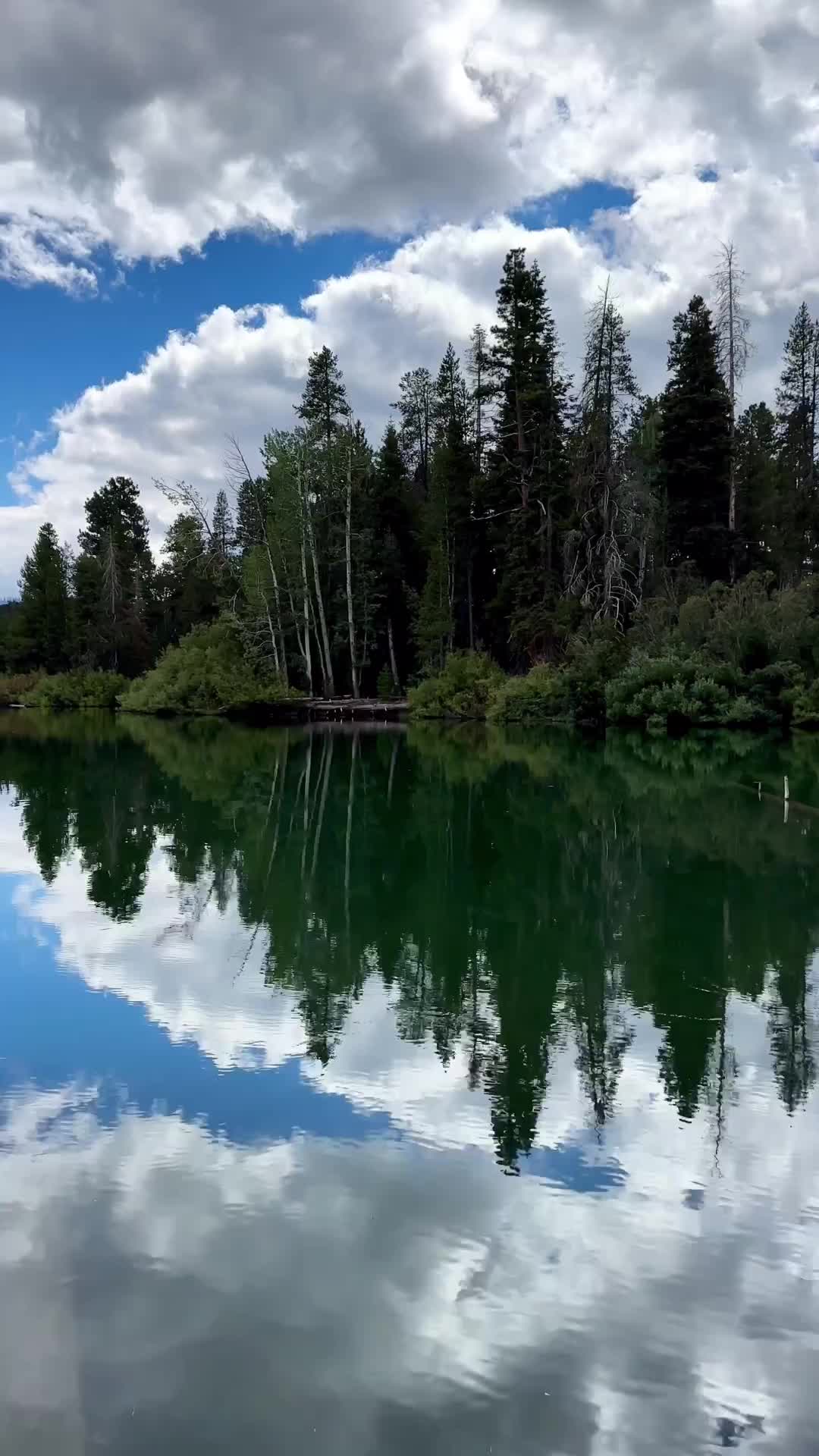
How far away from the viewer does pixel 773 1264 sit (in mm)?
3572

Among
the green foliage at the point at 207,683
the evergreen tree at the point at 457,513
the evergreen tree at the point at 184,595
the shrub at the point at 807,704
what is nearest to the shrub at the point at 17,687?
the evergreen tree at the point at 184,595

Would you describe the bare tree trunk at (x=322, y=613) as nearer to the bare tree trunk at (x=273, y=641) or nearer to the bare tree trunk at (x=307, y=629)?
the bare tree trunk at (x=307, y=629)

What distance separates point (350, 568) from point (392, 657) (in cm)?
478

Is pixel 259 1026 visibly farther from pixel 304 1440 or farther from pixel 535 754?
pixel 535 754

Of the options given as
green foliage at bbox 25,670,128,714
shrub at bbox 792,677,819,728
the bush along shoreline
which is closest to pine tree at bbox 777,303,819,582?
the bush along shoreline

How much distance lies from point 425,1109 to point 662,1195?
1217 millimetres

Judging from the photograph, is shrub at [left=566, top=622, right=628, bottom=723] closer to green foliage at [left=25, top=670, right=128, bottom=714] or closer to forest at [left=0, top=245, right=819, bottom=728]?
forest at [left=0, top=245, right=819, bottom=728]

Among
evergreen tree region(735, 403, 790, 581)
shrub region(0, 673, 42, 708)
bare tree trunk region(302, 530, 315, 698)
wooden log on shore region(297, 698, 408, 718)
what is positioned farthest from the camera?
shrub region(0, 673, 42, 708)

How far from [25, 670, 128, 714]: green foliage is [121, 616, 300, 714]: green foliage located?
614 centimetres

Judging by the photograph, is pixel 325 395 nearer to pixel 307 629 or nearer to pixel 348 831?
pixel 307 629

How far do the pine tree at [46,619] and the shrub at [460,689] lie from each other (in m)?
29.5

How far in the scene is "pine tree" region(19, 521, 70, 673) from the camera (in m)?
59.3

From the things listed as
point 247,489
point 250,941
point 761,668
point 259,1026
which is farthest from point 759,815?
point 247,489

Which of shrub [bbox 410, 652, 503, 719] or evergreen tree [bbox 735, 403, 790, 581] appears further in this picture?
evergreen tree [bbox 735, 403, 790, 581]
